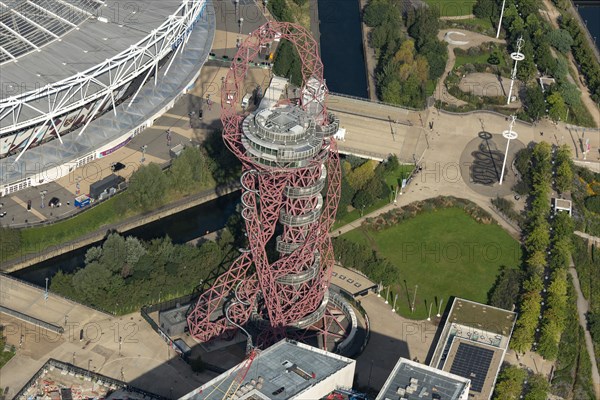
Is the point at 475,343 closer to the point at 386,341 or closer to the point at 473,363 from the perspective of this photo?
the point at 473,363

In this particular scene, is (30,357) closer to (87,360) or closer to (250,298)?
(87,360)

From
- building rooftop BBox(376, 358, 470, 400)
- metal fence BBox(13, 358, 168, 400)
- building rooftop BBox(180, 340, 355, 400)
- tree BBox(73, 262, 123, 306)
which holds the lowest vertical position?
metal fence BBox(13, 358, 168, 400)

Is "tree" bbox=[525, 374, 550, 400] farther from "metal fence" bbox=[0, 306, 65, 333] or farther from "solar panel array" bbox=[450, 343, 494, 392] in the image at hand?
"metal fence" bbox=[0, 306, 65, 333]

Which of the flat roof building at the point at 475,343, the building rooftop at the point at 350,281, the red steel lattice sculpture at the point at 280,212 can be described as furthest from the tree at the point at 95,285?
the flat roof building at the point at 475,343

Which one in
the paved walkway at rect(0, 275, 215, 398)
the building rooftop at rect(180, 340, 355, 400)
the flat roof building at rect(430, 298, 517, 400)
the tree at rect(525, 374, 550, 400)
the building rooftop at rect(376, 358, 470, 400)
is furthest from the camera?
the flat roof building at rect(430, 298, 517, 400)

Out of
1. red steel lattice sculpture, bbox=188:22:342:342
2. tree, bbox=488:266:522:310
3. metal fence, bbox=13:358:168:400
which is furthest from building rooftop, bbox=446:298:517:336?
metal fence, bbox=13:358:168:400

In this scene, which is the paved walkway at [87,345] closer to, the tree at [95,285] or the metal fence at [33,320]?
the metal fence at [33,320]

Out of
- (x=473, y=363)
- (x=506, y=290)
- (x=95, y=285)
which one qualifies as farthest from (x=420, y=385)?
(x=95, y=285)
